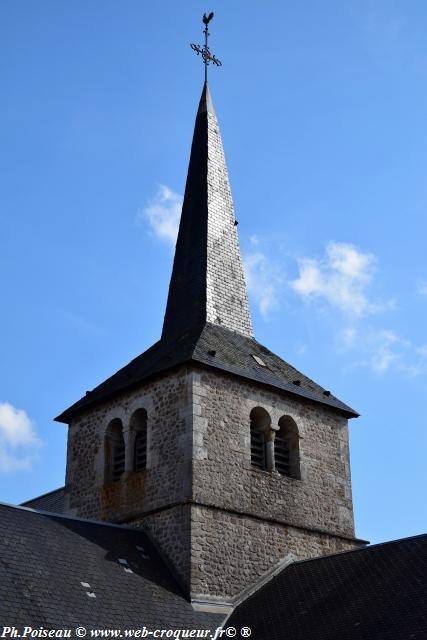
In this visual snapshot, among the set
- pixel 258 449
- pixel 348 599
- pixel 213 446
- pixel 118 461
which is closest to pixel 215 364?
pixel 213 446

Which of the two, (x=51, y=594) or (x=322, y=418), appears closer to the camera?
(x=51, y=594)

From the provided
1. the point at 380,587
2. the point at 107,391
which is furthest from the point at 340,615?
the point at 107,391

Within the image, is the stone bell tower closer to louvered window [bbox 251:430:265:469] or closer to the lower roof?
louvered window [bbox 251:430:265:469]

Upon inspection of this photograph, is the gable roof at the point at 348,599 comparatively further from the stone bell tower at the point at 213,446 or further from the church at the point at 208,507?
the stone bell tower at the point at 213,446

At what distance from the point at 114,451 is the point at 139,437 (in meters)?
0.76

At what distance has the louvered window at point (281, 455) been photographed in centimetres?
1745

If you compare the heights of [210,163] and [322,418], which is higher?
[210,163]

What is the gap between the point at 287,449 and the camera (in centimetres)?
1775

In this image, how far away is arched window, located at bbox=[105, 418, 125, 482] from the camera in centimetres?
1773

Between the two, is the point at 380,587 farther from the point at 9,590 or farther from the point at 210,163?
the point at 210,163

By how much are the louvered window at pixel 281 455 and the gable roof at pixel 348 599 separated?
200 cm

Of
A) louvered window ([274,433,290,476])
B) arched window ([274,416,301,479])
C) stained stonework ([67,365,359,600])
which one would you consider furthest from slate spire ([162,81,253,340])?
louvered window ([274,433,290,476])

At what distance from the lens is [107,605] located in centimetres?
1317

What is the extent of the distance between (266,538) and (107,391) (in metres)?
4.53
